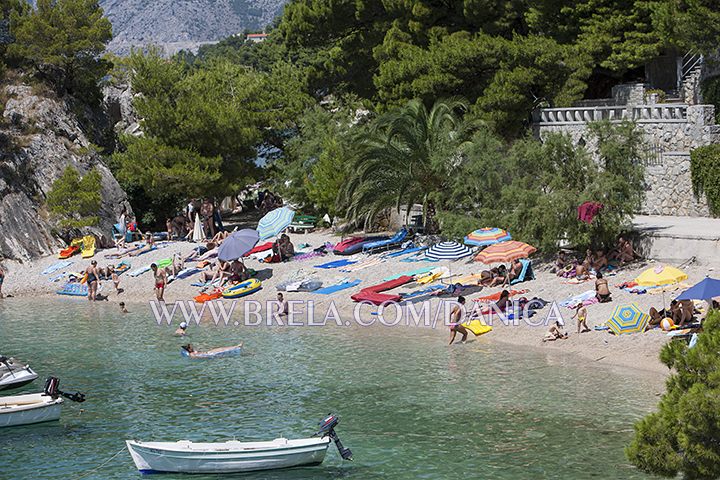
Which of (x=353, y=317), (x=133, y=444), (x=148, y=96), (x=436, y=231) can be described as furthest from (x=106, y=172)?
(x=133, y=444)

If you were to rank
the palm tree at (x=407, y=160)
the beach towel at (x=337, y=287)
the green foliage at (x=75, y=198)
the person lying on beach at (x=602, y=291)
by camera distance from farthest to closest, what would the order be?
1. the green foliage at (x=75, y=198)
2. the palm tree at (x=407, y=160)
3. the beach towel at (x=337, y=287)
4. the person lying on beach at (x=602, y=291)

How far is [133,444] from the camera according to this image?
18094 mm

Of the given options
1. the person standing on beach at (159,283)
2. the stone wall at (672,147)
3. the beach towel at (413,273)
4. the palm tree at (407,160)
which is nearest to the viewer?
the beach towel at (413,273)

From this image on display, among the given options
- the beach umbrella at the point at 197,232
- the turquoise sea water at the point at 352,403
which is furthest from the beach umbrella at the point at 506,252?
the beach umbrella at the point at 197,232

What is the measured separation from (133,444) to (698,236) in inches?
731

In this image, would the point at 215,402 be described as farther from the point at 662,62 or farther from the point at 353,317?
the point at 662,62

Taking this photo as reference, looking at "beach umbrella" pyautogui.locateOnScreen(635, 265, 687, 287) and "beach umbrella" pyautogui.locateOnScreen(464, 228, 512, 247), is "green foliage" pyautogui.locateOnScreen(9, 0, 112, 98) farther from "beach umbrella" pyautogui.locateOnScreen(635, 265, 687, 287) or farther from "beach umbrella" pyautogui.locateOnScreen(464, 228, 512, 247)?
"beach umbrella" pyautogui.locateOnScreen(635, 265, 687, 287)

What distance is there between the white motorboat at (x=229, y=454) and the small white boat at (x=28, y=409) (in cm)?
401

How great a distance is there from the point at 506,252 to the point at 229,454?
574 inches

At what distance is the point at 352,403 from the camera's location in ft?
73.8

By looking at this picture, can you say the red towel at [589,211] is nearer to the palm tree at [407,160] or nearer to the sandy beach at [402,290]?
the sandy beach at [402,290]

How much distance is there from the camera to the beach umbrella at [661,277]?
2741 cm

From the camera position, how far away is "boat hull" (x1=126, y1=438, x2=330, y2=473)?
17.9m

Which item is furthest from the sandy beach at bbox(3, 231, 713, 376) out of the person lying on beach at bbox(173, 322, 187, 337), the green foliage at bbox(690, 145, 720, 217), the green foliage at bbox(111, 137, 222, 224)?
the green foliage at bbox(690, 145, 720, 217)
